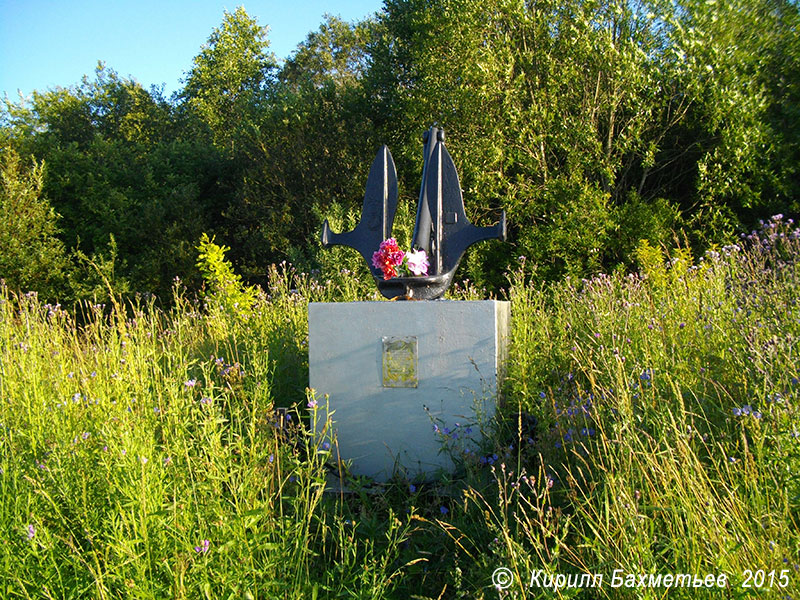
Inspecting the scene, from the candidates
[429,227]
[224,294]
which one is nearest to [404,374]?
[429,227]

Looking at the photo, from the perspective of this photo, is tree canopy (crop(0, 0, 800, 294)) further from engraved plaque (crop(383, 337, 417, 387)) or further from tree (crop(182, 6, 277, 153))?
tree (crop(182, 6, 277, 153))

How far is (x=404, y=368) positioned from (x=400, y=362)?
0.14ft

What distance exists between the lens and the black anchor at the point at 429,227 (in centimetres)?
420

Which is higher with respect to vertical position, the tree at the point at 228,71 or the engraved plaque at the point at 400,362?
the tree at the point at 228,71

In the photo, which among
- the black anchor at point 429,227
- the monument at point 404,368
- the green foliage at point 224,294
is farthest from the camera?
the green foliage at point 224,294

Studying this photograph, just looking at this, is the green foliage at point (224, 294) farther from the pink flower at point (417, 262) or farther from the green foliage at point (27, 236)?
the green foliage at point (27, 236)

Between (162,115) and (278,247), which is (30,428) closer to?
(278,247)

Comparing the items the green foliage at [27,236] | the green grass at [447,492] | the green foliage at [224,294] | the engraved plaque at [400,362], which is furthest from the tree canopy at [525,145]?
the green grass at [447,492]

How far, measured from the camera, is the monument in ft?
12.1

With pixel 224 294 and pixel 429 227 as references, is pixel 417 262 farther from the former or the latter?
pixel 224 294

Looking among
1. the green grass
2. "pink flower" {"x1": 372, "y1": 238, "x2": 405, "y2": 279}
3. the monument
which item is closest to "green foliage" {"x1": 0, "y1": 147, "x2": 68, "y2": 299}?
the green grass

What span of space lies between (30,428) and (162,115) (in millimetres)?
18833

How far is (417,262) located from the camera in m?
4.09

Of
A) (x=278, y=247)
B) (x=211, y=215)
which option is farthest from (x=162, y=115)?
(x=278, y=247)
